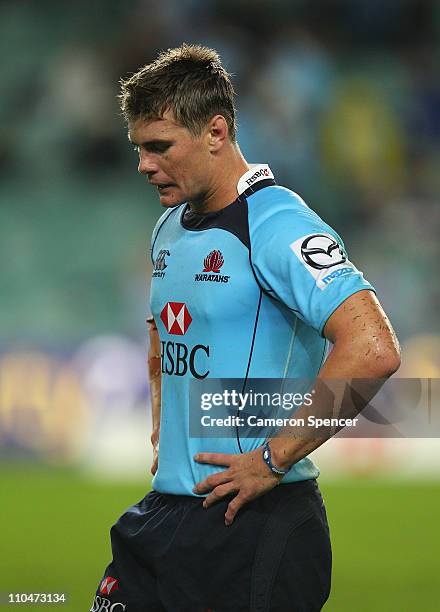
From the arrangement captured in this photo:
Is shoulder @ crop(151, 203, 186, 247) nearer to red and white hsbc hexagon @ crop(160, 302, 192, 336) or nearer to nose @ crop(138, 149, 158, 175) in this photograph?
nose @ crop(138, 149, 158, 175)

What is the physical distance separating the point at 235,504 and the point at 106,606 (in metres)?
0.53

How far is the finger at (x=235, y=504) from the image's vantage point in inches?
117

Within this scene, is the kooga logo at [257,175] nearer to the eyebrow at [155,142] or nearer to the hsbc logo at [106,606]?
the eyebrow at [155,142]

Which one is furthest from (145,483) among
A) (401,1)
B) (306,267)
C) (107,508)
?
(401,1)

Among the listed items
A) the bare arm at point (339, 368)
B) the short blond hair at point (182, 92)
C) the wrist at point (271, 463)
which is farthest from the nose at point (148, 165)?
the wrist at point (271, 463)

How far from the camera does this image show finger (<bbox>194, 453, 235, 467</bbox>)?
9.92ft

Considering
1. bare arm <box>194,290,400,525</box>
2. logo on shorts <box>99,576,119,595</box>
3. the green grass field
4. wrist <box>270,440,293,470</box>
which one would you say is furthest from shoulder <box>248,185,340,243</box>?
the green grass field

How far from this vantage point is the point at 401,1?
13.4 m

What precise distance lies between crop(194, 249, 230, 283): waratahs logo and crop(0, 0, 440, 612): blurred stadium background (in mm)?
6305

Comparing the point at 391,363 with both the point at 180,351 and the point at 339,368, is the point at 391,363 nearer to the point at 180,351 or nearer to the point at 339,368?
the point at 339,368

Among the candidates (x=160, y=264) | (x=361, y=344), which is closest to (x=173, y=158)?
(x=160, y=264)

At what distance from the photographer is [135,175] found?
13.1 m

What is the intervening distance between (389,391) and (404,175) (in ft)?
31.3

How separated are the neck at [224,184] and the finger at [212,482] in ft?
2.44
